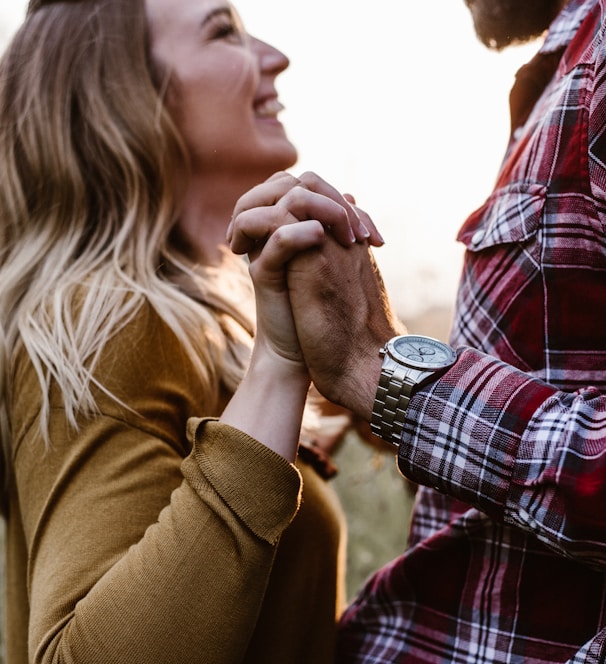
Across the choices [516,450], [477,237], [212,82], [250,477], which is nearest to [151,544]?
[250,477]

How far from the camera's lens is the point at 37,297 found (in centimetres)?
155

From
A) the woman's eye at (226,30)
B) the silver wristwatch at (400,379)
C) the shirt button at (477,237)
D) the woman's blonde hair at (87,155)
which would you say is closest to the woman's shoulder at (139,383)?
the woman's blonde hair at (87,155)

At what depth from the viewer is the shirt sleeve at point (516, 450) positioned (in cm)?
92

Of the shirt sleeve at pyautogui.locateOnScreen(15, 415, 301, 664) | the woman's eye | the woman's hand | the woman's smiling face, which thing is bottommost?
the shirt sleeve at pyautogui.locateOnScreen(15, 415, 301, 664)

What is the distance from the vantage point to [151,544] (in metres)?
1.14

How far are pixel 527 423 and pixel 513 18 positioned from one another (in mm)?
1070

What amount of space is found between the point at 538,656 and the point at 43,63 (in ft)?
5.72

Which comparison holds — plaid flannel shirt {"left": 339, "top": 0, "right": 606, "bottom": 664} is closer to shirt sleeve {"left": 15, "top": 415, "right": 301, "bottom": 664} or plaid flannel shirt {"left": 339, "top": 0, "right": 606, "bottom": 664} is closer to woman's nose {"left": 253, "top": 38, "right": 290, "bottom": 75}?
shirt sleeve {"left": 15, "top": 415, "right": 301, "bottom": 664}

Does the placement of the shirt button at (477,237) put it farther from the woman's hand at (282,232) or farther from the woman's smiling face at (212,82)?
the woman's smiling face at (212,82)

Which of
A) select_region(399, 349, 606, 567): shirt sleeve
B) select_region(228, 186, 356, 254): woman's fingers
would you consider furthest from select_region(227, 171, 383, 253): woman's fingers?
select_region(399, 349, 606, 567): shirt sleeve

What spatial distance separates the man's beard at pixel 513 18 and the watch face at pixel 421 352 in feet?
2.96

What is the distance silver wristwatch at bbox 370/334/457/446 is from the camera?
108 cm

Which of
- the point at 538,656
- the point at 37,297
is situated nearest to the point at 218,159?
the point at 37,297

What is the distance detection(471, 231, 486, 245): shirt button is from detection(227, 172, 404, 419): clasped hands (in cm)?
22
